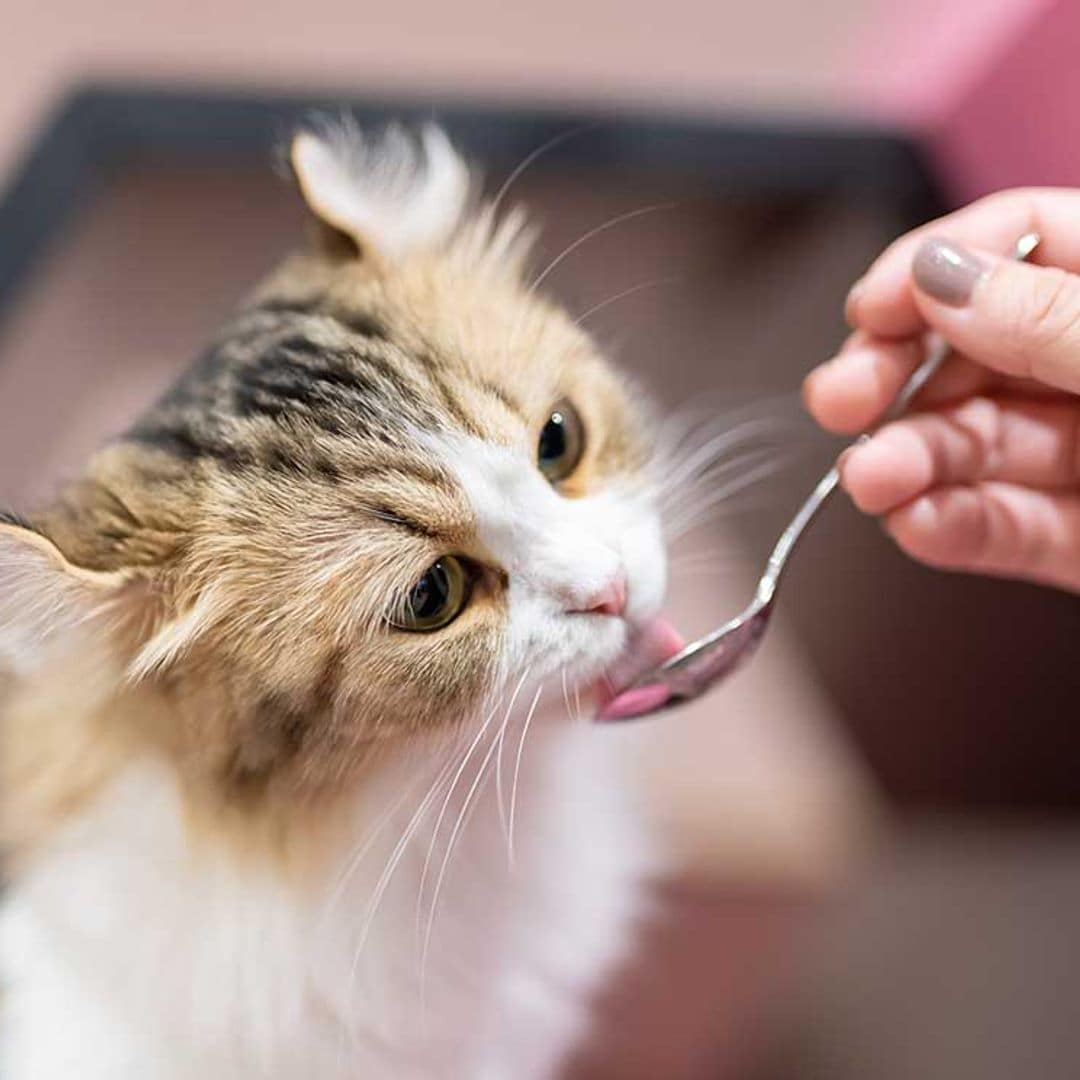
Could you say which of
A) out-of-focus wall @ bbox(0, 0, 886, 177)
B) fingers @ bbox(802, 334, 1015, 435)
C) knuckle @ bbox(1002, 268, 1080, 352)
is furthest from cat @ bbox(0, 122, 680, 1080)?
out-of-focus wall @ bbox(0, 0, 886, 177)

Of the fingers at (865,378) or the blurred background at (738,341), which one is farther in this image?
the blurred background at (738,341)

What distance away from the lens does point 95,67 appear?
1.47 meters

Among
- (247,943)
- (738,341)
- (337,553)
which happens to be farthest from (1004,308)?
(738,341)

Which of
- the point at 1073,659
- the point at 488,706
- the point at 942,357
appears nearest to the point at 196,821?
the point at 488,706

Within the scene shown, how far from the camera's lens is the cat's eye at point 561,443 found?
27.6 inches

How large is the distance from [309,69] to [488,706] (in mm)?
1118

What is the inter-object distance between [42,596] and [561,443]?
0.99 ft

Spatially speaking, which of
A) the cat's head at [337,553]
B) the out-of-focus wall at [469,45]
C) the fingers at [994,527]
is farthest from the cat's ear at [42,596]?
the out-of-focus wall at [469,45]

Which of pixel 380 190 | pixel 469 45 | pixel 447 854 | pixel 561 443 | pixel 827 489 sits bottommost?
pixel 447 854

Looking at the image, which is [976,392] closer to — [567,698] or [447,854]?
[567,698]

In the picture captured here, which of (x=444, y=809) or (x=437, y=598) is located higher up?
(x=437, y=598)

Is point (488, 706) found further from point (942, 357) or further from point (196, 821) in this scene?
point (942, 357)

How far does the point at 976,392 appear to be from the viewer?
2.56ft

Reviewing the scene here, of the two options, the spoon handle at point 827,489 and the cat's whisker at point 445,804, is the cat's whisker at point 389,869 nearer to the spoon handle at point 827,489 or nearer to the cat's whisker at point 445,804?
the cat's whisker at point 445,804
